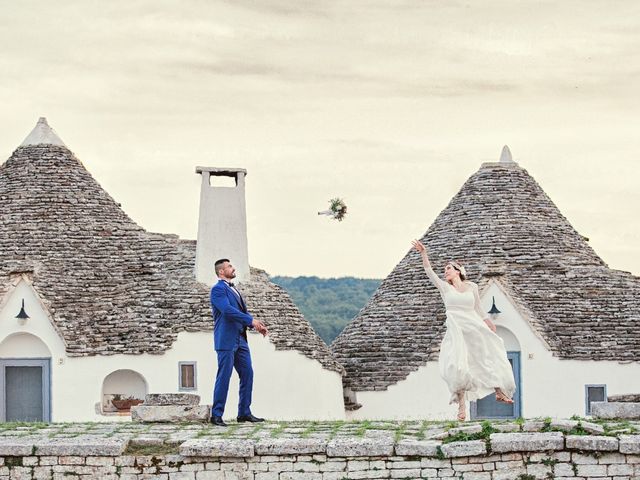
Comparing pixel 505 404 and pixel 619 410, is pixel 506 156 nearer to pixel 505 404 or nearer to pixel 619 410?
pixel 505 404

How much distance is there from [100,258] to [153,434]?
1837 cm

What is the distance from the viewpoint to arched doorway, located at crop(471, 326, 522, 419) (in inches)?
1473

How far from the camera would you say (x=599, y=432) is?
20000 mm

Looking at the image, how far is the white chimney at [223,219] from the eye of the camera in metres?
36.8

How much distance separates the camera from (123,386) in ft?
120

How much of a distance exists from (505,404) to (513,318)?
1939mm

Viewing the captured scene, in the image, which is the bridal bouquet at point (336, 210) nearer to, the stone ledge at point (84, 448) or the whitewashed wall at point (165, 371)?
the whitewashed wall at point (165, 371)

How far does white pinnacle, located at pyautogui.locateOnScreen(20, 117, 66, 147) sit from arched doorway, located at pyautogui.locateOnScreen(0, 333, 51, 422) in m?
6.26

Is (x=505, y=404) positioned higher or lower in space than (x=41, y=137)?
lower

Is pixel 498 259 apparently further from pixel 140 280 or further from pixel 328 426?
pixel 328 426

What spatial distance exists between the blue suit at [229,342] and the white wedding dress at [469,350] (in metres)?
2.66

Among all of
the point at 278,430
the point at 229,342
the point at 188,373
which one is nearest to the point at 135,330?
the point at 188,373

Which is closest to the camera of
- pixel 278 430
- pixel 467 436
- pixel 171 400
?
pixel 467 436

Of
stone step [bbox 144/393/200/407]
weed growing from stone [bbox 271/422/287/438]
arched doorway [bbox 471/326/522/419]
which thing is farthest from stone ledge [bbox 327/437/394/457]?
arched doorway [bbox 471/326/522/419]
